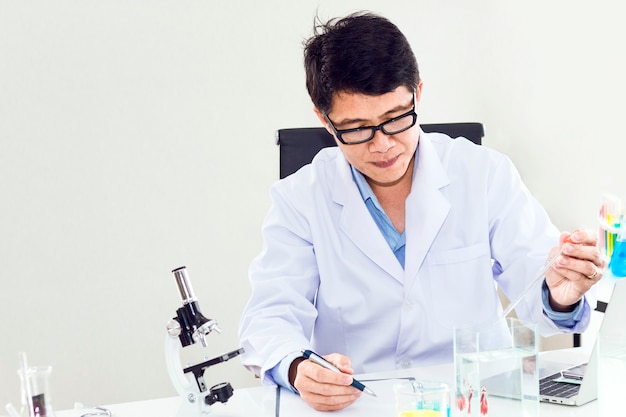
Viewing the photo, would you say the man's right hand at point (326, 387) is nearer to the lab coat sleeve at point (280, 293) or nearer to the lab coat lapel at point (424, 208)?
the lab coat sleeve at point (280, 293)

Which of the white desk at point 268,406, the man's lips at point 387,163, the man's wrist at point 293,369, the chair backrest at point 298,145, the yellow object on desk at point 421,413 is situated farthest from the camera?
the chair backrest at point 298,145

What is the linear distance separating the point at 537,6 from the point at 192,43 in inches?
49.5

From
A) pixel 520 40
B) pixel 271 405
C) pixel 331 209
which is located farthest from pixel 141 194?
pixel 271 405

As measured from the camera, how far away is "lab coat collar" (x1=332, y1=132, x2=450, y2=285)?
1837 millimetres

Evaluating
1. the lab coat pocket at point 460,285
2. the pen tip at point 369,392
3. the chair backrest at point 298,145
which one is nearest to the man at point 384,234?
the lab coat pocket at point 460,285

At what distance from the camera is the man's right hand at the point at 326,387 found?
1.39 metres

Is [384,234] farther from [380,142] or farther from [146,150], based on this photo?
[146,150]

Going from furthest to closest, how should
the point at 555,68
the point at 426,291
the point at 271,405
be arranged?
the point at 555,68 → the point at 426,291 → the point at 271,405

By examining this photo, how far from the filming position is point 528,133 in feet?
9.61

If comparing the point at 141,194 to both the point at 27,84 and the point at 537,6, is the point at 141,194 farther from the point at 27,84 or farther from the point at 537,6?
the point at 537,6

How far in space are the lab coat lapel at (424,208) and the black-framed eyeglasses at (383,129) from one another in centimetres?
22

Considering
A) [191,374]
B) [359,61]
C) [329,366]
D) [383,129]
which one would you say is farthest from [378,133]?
[191,374]

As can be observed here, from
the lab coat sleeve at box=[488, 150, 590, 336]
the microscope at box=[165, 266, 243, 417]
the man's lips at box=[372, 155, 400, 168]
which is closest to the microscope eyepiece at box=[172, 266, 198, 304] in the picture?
the microscope at box=[165, 266, 243, 417]

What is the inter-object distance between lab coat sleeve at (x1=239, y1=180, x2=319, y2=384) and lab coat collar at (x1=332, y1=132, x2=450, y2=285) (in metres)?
0.11
